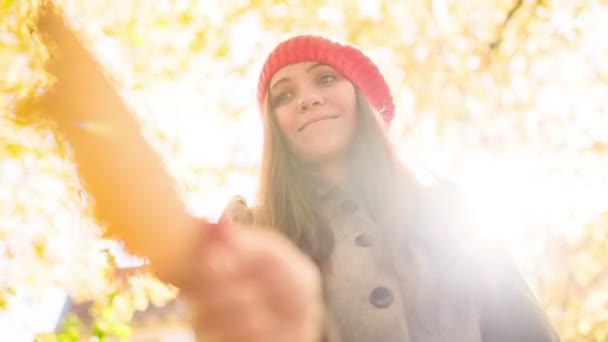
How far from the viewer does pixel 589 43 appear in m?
4.79

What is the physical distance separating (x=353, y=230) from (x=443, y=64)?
141 inches

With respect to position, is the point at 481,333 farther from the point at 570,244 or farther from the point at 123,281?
the point at 570,244

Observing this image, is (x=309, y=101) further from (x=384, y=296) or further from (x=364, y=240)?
(x=384, y=296)

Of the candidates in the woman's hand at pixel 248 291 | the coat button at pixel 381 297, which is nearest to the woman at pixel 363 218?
the coat button at pixel 381 297

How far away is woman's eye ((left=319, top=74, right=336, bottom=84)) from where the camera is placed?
170 centimetres

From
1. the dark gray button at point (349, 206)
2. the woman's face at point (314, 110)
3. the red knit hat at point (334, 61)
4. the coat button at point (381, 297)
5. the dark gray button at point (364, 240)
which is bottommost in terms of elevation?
the coat button at point (381, 297)

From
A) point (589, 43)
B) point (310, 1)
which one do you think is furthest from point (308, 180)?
point (589, 43)

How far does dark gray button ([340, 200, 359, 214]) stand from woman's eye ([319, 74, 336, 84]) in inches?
14.7

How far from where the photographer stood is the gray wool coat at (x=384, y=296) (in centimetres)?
130

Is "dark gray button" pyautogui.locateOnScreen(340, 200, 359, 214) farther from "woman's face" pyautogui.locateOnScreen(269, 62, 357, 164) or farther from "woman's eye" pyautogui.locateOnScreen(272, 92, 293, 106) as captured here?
"woman's eye" pyautogui.locateOnScreen(272, 92, 293, 106)

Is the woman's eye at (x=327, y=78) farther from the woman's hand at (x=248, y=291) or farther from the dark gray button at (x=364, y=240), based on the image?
the woman's hand at (x=248, y=291)

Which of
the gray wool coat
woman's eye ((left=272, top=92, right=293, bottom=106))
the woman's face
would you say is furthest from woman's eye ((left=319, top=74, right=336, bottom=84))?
the gray wool coat

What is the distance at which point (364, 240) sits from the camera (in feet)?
4.72

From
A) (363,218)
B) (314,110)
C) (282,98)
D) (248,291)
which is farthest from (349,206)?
(248,291)
